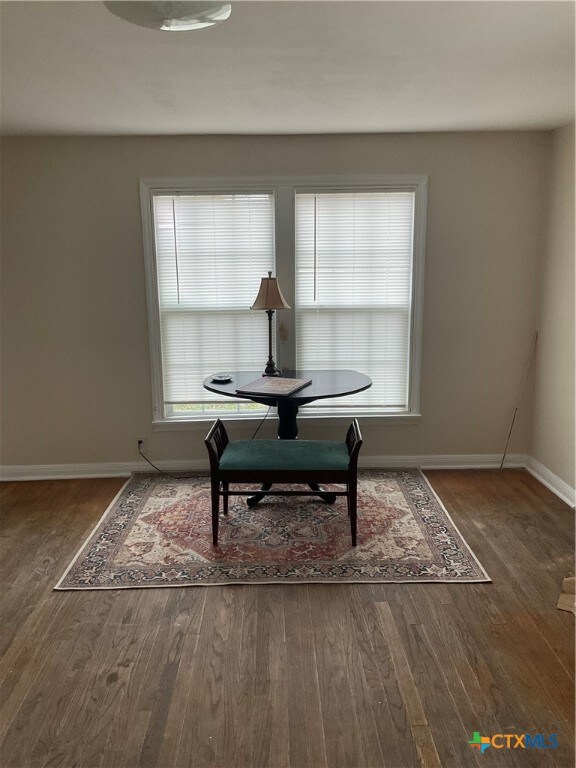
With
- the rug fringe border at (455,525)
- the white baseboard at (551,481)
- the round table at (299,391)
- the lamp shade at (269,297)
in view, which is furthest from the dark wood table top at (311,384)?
the white baseboard at (551,481)

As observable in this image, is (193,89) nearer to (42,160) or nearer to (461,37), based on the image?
(461,37)

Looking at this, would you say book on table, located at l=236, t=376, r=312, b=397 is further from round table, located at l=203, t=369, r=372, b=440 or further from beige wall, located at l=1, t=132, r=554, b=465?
beige wall, located at l=1, t=132, r=554, b=465

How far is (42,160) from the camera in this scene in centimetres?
358

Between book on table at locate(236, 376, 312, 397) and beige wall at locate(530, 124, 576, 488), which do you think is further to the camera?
beige wall at locate(530, 124, 576, 488)

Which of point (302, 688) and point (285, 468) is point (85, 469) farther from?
point (302, 688)

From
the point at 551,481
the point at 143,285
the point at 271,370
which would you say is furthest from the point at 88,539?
the point at 551,481

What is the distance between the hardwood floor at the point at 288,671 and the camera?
1.71 m

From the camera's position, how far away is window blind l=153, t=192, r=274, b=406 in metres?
3.74

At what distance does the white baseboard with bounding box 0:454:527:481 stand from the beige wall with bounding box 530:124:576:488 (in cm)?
37

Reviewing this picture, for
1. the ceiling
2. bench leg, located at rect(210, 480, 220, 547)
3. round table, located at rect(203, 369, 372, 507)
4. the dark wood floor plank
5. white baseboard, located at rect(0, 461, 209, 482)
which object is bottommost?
the dark wood floor plank

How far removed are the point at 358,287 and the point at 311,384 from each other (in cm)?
92

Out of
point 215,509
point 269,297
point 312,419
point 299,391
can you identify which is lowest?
point 215,509

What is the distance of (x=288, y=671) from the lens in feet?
6.64

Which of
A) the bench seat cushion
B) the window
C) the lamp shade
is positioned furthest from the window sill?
the lamp shade
